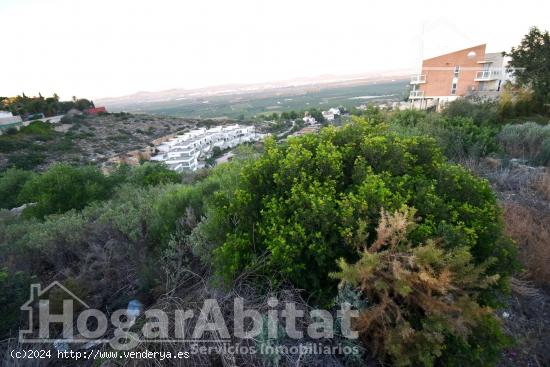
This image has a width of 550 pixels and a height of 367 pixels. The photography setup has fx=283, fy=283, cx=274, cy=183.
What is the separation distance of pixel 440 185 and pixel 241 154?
8.36ft

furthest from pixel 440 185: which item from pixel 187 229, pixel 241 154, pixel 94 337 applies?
pixel 94 337

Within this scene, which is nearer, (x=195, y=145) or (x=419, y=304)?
(x=419, y=304)

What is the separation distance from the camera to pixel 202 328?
2.23 m

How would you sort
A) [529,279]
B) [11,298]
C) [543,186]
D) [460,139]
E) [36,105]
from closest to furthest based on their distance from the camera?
[11,298] < [529,279] < [543,186] < [460,139] < [36,105]

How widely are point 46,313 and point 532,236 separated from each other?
6.24 meters

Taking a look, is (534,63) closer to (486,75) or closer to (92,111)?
(486,75)

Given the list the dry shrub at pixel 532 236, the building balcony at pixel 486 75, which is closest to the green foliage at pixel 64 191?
the dry shrub at pixel 532 236

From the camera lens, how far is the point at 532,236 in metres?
3.92

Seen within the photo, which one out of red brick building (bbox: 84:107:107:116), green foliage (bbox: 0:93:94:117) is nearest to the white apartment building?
red brick building (bbox: 84:107:107:116)

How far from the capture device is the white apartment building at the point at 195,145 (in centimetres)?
3371

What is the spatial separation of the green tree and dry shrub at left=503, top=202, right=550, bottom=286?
1450 centimetres

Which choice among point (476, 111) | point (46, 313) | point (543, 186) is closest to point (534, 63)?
point (476, 111)

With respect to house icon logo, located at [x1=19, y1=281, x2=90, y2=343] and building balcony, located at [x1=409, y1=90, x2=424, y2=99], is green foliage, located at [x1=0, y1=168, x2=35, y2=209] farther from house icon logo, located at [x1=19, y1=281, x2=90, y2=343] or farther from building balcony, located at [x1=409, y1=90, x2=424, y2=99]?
building balcony, located at [x1=409, y1=90, x2=424, y2=99]

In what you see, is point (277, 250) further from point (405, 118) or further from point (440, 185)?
point (405, 118)
